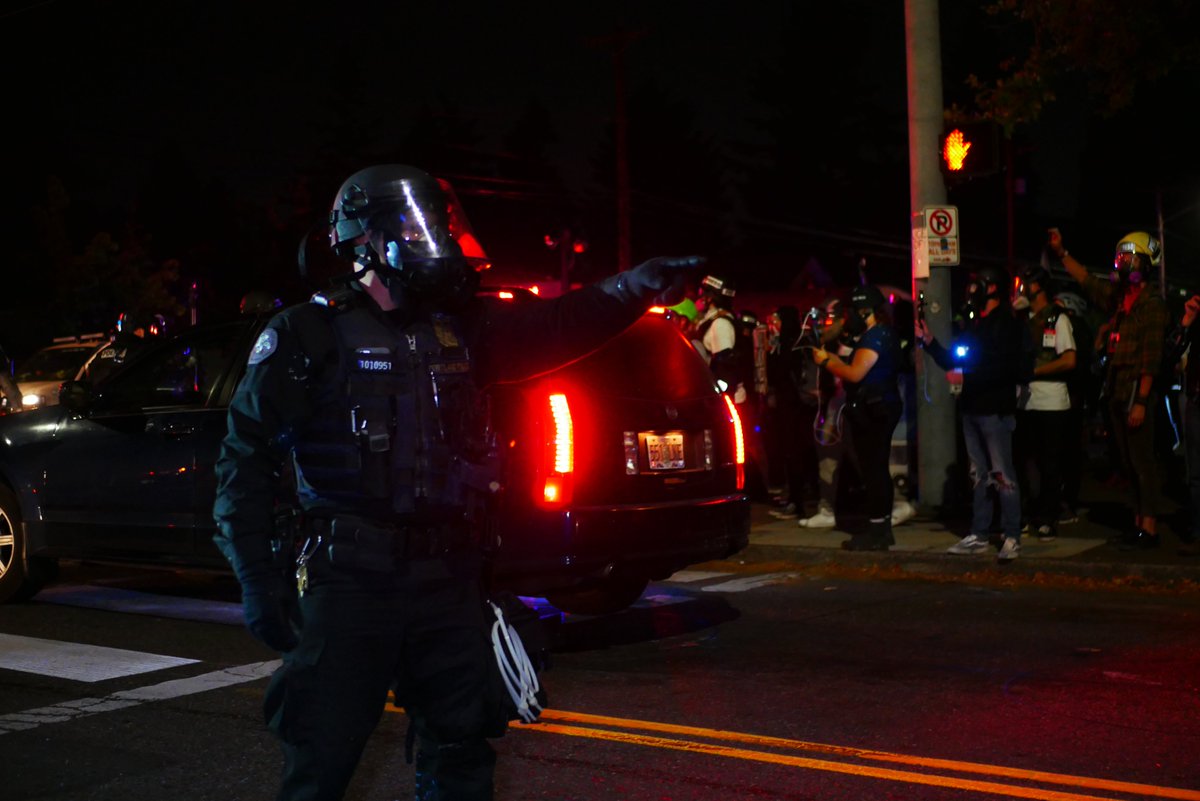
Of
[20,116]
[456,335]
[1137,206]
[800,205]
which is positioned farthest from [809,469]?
[800,205]

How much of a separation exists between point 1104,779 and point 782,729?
126cm

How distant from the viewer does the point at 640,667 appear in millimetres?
7012

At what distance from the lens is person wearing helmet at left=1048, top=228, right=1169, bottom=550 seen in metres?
9.66

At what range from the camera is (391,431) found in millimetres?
3479

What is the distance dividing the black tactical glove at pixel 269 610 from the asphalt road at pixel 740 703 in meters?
1.82

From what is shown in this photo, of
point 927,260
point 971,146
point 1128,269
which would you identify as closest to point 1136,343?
point 1128,269

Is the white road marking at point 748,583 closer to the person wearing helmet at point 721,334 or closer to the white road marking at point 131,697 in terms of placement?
the person wearing helmet at point 721,334

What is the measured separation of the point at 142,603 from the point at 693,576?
3.71 meters

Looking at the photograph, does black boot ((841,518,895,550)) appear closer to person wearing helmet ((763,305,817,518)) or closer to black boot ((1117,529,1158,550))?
black boot ((1117,529,1158,550))

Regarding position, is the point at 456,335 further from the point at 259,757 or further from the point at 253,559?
the point at 259,757

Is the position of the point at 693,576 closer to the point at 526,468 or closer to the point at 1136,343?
the point at 1136,343

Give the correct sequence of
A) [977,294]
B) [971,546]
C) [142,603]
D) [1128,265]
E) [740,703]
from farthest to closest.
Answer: [977,294], [971,546], [1128,265], [142,603], [740,703]

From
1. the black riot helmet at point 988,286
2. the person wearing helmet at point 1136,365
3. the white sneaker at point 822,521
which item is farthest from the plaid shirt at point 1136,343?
the white sneaker at point 822,521

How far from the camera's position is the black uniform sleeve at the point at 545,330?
3.46 m
